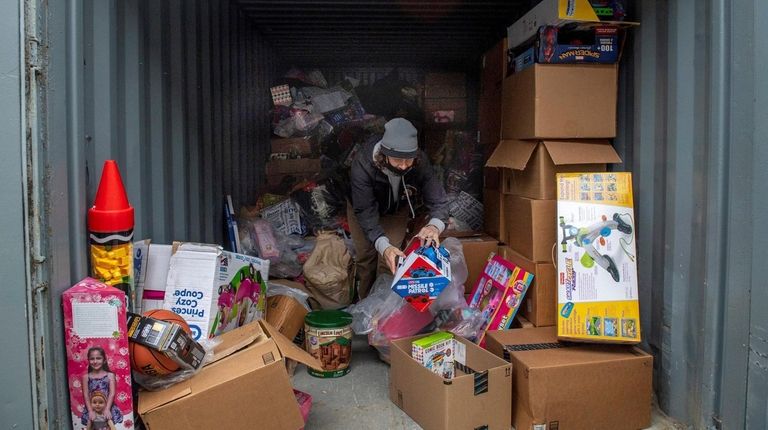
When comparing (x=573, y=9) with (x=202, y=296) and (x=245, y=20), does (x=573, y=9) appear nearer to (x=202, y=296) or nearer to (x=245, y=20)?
(x=202, y=296)

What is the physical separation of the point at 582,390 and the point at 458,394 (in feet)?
2.07

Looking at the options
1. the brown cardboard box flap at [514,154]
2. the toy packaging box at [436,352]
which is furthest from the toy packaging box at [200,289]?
the brown cardboard box flap at [514,154]

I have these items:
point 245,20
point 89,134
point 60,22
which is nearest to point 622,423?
point 89,134

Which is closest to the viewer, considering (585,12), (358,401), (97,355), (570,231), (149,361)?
(97,355)

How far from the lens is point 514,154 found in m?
3.89

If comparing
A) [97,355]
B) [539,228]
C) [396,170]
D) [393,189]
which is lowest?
[97,355]

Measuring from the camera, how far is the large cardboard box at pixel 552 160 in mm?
3475

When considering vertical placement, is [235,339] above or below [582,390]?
above

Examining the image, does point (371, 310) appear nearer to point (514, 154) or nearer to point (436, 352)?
point (436, 352)

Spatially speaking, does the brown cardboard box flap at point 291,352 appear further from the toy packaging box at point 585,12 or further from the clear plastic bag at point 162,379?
the toy packaging box at point 585,12

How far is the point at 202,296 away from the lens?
2.91m

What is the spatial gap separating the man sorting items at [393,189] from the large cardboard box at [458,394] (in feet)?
2.29

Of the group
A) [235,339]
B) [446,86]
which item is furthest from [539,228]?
[446,86]

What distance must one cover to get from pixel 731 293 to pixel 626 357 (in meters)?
0.63
